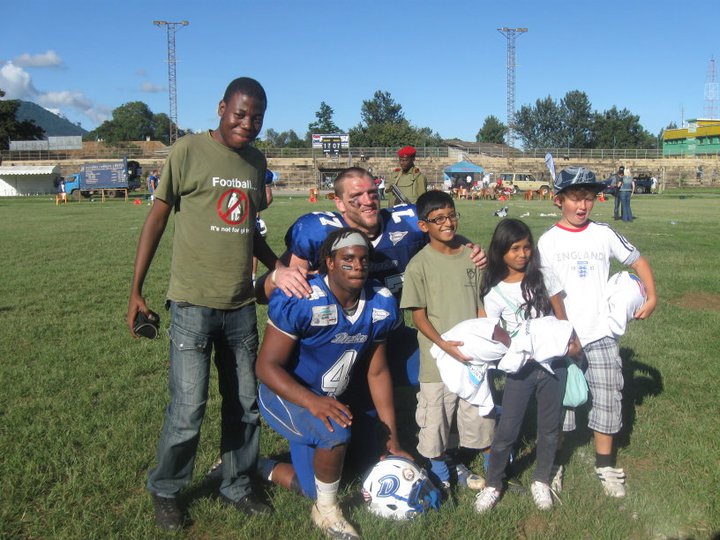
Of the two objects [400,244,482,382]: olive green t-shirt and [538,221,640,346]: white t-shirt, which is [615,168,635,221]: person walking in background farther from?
[400,244,482,382]: olive green t-shirt

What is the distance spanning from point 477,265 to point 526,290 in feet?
1.05

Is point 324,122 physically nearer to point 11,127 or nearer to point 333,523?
point 11,127

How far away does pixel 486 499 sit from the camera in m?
3.59

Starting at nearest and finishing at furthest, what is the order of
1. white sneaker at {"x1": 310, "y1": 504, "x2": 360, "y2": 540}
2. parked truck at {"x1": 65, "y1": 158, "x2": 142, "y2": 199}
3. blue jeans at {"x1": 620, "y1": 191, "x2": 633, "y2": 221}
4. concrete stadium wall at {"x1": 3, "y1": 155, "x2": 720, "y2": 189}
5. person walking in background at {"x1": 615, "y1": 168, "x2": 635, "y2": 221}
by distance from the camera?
white sneaker at {"x1": 310, "y1": 504, "x2": 360, "y2": 540} → person walking in background at {"x1": 615, "y1": 168, "x2": 635, "y2": 221} → blue jeans at {"x1": 620, "y1": 191, "x2": 633, "y2": 221} → parked truck at {"x1": 65, "y1": 158, "x2": 142, "y2": 199} → concrete stadium wall at {"x1": 3, "y1": 155, "x2": 720, "y2": 189}

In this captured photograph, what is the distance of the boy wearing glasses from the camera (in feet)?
12.6

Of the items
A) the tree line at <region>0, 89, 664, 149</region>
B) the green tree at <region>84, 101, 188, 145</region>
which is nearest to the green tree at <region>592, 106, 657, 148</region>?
the tree line at <region>0, 89, 664, 149</region>

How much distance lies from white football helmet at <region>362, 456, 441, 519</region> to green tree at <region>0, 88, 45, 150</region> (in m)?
83.4

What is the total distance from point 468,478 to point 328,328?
52.8 inches

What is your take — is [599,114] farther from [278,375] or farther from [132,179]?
[278,375]

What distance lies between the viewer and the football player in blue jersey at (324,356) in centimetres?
329

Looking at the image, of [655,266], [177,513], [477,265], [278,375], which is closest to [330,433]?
[278,375]

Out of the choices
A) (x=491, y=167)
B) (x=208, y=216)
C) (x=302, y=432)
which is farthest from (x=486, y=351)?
(x=491, y=167)

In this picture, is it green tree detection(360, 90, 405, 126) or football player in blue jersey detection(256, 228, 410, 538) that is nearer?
football player in blue jersey detection(256, 228, 410, 538)

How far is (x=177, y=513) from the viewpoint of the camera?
11.1 ft
